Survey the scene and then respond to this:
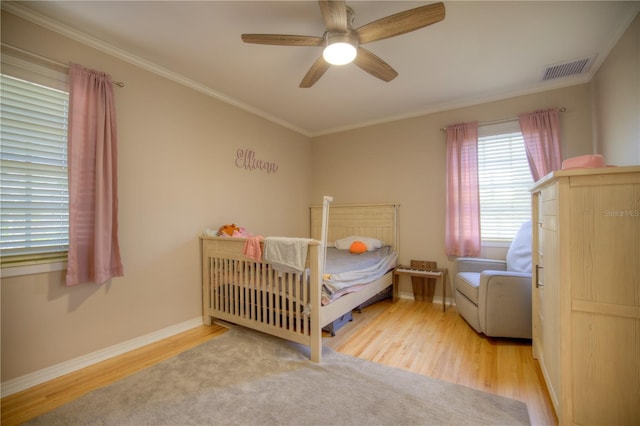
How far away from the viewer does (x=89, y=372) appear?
79.9 inches

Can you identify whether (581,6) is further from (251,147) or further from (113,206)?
(113,206)

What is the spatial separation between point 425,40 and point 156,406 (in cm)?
329

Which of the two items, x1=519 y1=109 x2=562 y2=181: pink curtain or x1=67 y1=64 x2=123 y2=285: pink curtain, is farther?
x1=519 y1=109 x2=562 y2=181: pink curtain

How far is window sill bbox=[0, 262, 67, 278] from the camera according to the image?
1791 mm

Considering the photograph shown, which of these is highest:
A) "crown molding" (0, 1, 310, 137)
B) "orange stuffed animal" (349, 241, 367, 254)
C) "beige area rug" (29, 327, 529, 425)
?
"crown molding" (0, 1, 310, 137)

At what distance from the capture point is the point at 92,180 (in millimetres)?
2107

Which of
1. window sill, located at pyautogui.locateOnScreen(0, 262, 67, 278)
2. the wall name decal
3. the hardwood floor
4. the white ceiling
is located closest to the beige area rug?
the hardwood floor

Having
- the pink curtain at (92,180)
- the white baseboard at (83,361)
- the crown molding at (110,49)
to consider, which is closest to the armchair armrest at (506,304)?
the white baseboard at (83,361)

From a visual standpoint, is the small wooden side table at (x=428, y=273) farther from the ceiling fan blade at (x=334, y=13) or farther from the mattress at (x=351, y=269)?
the ceiling fan blade at (x=334, y=13)

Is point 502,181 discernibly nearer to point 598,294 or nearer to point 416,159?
point 416,159

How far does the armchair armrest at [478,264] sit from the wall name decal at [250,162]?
110 inches

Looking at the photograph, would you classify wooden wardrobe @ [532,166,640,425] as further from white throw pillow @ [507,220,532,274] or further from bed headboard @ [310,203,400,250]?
bed headboard @ [310,203,400,250]

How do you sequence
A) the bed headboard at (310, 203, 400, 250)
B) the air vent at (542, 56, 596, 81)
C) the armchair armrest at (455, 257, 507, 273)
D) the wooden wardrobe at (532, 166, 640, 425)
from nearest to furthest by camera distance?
the wooden wardrobe at (532, 166, 640, 425) → the air vent at (542, 56, 596, 81) → the armchair armrest at (455, 257, 507, 273) → the bed headboard at (310, 203, 400, 250)

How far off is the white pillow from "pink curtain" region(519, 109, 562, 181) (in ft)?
6.43
